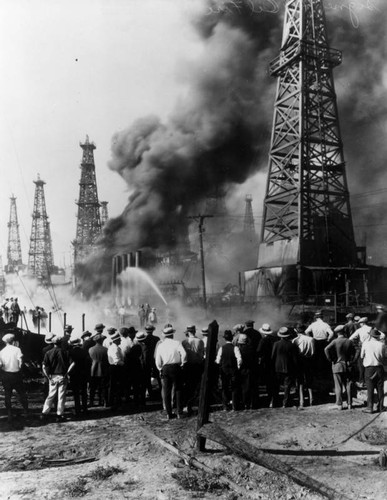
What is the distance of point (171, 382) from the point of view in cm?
898

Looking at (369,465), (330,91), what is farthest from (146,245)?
(369,465)

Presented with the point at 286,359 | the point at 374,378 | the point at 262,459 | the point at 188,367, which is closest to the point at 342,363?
the point at 374,378

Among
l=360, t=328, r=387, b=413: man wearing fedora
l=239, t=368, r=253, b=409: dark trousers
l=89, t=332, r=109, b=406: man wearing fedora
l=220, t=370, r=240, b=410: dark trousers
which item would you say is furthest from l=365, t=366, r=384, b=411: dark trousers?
l=89, t=332, r=109, b=406: man wearing fedora

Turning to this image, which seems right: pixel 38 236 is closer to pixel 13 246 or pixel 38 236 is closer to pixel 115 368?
pixel 13 246

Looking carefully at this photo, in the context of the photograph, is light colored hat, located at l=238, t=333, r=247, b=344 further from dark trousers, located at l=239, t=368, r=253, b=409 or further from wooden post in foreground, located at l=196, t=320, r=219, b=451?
wooden post in foreground, located at l=196, t=320, r=219, b=451

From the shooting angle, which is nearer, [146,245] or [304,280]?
[304,280]

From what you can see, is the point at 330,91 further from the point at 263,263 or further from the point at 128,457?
the point at 128,457

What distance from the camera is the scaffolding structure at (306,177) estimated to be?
28.8m

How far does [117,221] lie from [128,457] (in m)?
39.0

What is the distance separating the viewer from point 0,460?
6.68 metres

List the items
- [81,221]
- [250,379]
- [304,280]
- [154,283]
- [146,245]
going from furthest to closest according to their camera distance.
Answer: [81,221], [146,245], [154,283], [304,280], [250,379]

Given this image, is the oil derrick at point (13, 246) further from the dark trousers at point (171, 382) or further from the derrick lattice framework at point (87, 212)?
the dark trousers at point (171, 382)

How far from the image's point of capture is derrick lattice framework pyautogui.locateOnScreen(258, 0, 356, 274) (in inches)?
1153

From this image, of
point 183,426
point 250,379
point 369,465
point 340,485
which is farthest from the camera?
point 250,379
